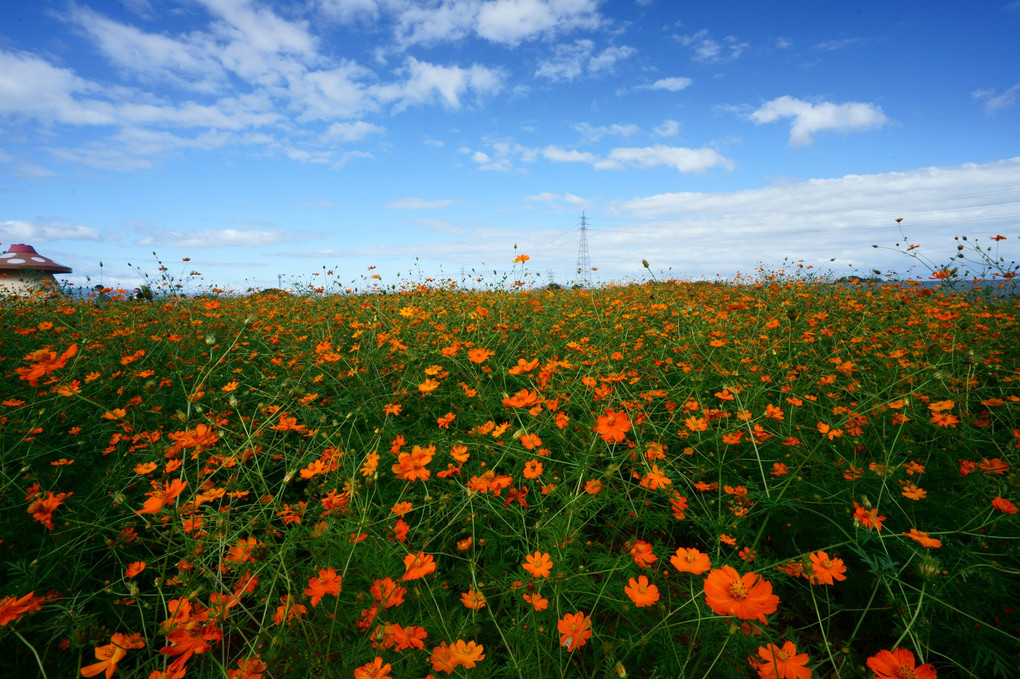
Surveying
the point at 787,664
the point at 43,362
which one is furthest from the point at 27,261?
the point at 787,664

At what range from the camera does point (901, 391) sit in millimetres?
1737

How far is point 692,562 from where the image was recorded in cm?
85

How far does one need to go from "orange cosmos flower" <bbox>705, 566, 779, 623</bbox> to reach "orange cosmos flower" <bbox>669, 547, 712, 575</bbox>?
42 millimetres

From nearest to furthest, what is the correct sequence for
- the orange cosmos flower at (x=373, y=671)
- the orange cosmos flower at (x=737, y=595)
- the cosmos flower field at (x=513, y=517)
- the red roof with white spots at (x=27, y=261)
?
1. the orange cosmos flower at (x=737, y=595)
2. the orange cosmos flower at (x=373, y=671)
3. the cosmos flower field at (x=513, y=517)
4. the red roof with white spots at (x=27, y=261)

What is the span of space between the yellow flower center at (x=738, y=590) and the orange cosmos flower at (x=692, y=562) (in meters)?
0.05

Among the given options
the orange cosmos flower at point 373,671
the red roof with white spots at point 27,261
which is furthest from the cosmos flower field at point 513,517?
the red roof with white spots at point 27,261

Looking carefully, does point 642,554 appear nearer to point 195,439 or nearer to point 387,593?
point 387,593

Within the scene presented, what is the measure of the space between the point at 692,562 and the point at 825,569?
327 millimetres

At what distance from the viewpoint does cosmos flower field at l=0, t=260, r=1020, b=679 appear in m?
0.87

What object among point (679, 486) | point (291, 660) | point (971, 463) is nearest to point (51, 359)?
point (291, 660)

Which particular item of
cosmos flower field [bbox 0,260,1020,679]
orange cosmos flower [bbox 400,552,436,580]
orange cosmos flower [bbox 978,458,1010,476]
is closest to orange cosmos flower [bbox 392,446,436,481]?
cosmos flower field [bbox 0,260,1020,679]

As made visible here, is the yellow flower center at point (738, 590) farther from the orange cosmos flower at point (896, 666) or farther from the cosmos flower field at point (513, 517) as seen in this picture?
the orange cosmos flower at point (896, 666)

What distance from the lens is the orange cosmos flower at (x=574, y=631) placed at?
0.75 m

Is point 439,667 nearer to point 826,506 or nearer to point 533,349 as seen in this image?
point 826,506
